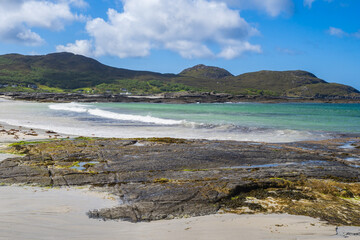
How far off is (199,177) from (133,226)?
14.4 ft

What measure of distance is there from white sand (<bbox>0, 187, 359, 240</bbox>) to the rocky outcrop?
0.49 meters

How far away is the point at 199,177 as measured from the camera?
37.0 ft

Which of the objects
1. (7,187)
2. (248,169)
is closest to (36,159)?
(7,187)

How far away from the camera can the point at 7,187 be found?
999cm

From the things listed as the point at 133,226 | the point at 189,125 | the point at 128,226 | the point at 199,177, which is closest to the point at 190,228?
the point at 133,226

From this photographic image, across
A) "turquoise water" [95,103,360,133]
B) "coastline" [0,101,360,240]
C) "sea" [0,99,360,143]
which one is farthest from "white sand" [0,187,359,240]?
"turquoise water" [95,103,360,133]

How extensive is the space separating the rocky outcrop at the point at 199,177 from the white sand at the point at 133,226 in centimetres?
49

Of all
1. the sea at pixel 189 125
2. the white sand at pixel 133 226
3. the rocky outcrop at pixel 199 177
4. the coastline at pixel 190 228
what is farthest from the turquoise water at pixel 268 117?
the white sand at pixel 133 226

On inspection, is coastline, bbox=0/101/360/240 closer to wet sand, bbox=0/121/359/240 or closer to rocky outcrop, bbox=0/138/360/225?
wet sand, bbox=0/121/359/240

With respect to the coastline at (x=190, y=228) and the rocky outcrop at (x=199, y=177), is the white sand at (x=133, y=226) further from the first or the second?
the rocky outcrop at (x=199, y=177)

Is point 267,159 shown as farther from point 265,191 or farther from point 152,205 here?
point 152,205

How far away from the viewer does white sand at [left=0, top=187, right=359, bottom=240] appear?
6688mm

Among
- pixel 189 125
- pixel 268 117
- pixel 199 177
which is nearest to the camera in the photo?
pixel 199 177

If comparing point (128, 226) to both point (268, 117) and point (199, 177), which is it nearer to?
point (199, 177)
